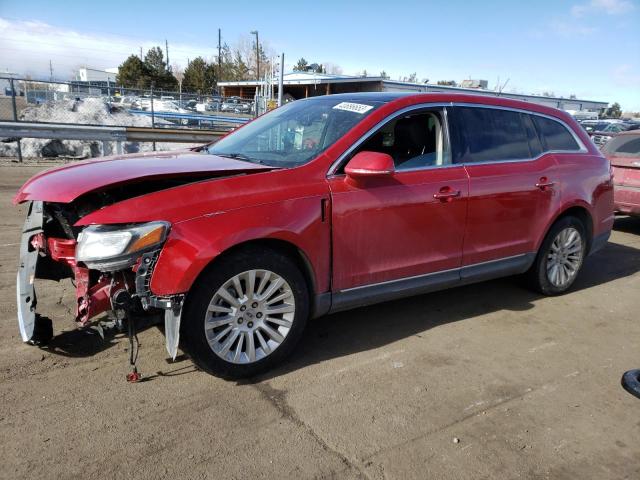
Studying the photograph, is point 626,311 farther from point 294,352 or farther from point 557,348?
point 294,352

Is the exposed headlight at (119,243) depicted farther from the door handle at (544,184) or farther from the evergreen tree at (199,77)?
the evergreen tree at (199,77)

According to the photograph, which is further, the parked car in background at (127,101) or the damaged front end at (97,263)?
the parked car in background at (127,101)

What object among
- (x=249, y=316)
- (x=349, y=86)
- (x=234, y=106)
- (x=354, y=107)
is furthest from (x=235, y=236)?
(x=349, y=86)

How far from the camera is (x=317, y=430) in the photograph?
282cm

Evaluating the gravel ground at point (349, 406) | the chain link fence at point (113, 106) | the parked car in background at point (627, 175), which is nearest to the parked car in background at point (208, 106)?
the chain link fence at point (113, 106)

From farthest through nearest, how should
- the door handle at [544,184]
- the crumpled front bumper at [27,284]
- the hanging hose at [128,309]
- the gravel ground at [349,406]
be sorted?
1. the door handle at [544,184]
2. the crumpled front bumper at [27,284]
3. the hanging hose at [128,309]
4. the gravel ground at [349,406]

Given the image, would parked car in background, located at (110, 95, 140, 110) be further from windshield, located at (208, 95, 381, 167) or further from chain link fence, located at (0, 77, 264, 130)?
windshield, located at (208, 95, 381, 167)

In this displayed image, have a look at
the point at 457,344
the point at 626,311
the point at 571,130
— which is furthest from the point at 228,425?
the point at 571,130

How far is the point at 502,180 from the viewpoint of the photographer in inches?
170

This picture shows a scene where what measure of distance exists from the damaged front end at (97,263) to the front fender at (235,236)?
0.07 meters

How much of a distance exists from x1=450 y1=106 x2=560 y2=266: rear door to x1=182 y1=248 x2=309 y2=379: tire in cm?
167

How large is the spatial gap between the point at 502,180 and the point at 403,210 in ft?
3.79

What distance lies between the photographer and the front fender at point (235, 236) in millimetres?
2893

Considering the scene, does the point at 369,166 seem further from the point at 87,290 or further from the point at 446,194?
the point at 87,290
